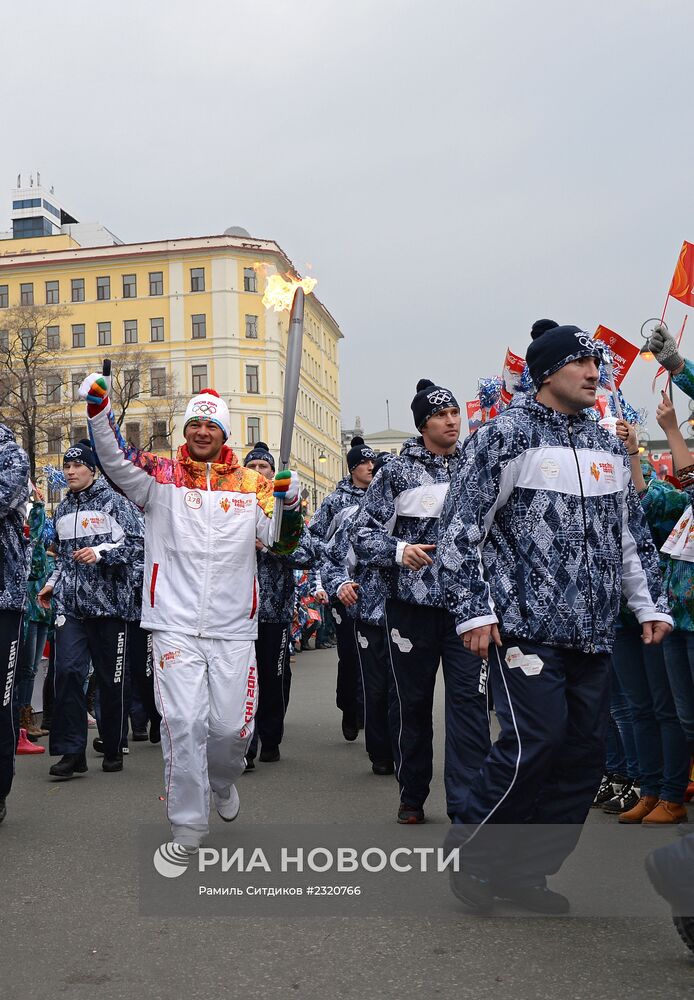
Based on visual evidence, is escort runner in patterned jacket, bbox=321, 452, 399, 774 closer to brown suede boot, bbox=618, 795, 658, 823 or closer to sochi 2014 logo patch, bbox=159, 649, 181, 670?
brown suede boot, bbox=618, 795, 658, 823

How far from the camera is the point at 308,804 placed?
24.1 ft

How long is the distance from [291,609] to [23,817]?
9.53 ft

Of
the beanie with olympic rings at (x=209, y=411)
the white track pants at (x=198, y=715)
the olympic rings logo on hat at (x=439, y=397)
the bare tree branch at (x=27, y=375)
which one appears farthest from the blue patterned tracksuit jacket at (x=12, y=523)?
the bare tree branch at (x=27, y=375)

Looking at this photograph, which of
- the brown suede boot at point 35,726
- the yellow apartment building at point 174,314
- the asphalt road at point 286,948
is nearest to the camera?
the asphalt road at point 286,948

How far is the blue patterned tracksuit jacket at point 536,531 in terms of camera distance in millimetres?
4699

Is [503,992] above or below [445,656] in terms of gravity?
below

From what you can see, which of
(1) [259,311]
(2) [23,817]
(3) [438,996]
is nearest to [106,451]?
(2) [23,817]

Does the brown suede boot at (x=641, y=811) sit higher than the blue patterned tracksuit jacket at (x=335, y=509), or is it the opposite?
the blue patterned tracksuit jacket at (x=335, y=509)

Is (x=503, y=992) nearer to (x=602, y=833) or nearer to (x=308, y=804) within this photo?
(x=602, y=833)

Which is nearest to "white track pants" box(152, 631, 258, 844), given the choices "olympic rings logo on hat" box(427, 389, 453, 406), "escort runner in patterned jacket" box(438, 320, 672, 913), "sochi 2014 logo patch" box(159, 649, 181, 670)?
"sochi 2014 logo patch" box(159, 649, 181, 670)

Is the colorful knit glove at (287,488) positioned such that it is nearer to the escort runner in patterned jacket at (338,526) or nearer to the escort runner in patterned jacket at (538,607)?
the escort runner in patterned jacket at (538,607)

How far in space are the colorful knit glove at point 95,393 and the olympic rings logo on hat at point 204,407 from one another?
0.76m

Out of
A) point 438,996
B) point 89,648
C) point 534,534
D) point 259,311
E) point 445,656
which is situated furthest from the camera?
point 259,311

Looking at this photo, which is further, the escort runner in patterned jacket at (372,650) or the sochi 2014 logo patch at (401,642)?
A: the escort runner in patterned jacket at (372,650)
